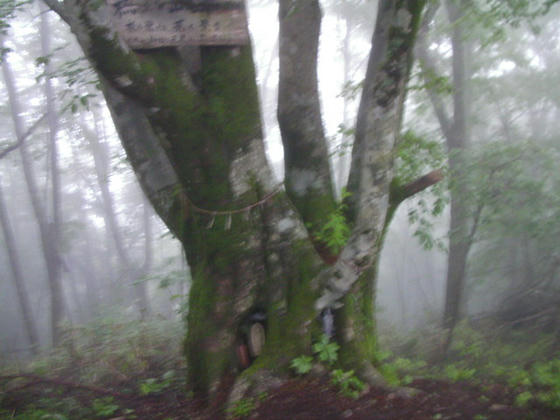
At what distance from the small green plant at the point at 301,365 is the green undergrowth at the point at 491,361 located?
979 millimetres

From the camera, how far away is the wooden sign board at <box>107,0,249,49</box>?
3807mm

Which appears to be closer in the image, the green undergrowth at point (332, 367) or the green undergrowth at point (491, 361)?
the green undergrowth at point (332, 367)

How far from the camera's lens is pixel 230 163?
4.14 meters

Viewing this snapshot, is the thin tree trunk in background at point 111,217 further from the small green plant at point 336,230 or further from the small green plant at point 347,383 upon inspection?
the small green plant at point 347,383

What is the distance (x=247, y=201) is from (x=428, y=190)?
5368 mm

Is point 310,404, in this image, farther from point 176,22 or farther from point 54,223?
point 54,223

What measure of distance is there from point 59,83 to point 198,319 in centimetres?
2339

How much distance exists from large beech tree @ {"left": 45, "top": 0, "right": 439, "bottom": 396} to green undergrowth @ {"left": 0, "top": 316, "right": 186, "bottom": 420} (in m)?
1.18

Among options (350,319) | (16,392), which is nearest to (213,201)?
(350,319)

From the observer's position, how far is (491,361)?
6.73 metres

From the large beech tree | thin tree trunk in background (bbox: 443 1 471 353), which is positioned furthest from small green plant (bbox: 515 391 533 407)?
thin tree trunk in background (bbox: 443 1 471 353)

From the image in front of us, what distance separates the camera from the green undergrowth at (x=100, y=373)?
4.59 m

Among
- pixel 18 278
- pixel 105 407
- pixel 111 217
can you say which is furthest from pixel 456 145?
pixel 18 278

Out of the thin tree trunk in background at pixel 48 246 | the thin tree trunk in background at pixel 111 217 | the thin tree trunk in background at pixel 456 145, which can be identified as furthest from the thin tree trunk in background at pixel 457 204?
the thin tree trunk in background at pixel 48 246
